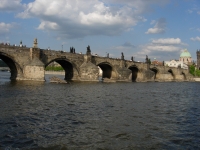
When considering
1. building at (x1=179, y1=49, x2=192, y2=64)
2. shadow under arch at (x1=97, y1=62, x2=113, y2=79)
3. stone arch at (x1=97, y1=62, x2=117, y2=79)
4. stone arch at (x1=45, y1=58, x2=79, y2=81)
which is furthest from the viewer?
building at (x1=179, y1=49, x2=192, y2=64)

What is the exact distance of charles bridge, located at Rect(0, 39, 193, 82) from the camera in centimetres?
4069

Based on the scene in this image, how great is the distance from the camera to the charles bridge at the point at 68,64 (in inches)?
1602

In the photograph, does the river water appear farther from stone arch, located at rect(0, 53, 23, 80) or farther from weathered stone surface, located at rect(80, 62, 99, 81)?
weathered stone surface, located at rect(80, 62, 99, 81)

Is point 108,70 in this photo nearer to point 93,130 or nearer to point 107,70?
point 107,70

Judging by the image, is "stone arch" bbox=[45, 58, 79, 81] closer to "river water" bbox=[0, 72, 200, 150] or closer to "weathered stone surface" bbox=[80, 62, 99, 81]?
"weathered stone surface" bbox=[80, 62, 99, 81]

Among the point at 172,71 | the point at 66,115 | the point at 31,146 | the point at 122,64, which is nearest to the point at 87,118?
the point at 66,115

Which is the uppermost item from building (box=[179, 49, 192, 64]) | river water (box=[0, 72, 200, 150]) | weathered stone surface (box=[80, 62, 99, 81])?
building (box=[179, 49, 192, 64])

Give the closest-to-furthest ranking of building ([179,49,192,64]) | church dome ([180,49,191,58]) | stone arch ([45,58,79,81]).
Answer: stone arch ([45,58,79,81])
building ([179,49,192,64])
church dome ([180,49,191,58])

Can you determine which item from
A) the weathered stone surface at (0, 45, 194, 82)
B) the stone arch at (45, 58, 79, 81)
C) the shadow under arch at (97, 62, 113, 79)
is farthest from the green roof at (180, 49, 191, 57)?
the stone arch at (45, 58, 79, 81)

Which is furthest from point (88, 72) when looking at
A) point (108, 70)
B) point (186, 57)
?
point (186, 57)

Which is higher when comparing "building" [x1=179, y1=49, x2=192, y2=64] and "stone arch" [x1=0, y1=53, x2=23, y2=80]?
"building" [x1=179, y1=49, x2=192, y2=64]

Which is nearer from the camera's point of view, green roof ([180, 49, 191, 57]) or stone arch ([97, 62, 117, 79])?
stone arch ([97, 62, 117, 79])

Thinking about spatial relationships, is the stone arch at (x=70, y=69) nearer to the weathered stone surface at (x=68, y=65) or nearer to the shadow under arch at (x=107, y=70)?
the weathered stone surface at (x=68, y=65)

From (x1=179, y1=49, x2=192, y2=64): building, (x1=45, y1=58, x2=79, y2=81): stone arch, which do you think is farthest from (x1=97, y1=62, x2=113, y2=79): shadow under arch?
(x1=179, y1=49, x2=192, y2=64): building
